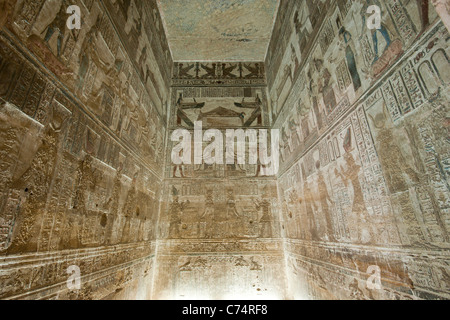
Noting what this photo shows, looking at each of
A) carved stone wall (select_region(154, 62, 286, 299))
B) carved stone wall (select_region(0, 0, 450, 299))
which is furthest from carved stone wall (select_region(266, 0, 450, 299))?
carved stone wall (select_region(154, 62, 286, 299))

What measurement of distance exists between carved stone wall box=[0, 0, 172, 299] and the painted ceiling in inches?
65.1

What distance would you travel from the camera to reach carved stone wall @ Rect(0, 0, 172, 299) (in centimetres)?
152

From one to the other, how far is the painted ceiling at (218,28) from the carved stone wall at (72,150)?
165 cm

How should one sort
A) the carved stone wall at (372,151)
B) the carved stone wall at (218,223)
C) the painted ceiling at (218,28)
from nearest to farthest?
the carved stone wall at (372,151) < the carved stone wall at (218,223) < the painted ceiling at (218,28)

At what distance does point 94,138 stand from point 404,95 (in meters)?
3.00

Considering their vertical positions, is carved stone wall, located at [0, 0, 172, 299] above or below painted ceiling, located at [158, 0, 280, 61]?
below

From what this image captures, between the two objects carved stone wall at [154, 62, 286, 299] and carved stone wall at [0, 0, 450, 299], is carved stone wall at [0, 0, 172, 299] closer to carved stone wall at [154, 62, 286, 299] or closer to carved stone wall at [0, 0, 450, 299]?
carved stone wall at [0, 0, 450, 299]

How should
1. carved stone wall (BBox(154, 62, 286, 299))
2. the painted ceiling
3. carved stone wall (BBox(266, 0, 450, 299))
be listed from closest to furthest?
carved stone wall (BBox(266, 0, 450, 299))
carved stone wall (BBox(154, 62, 286, 299))
the painted ceiling

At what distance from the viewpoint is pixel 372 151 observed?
2.04 m

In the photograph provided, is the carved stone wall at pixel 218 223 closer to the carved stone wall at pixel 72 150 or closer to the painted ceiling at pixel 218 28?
the carved stone wall at pixel 72 150

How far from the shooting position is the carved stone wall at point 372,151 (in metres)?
1.47

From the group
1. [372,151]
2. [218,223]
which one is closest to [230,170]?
[218,223]

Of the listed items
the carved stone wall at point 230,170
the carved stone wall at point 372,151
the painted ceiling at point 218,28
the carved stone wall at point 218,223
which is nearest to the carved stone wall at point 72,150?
the carved stone wall at point 230,170

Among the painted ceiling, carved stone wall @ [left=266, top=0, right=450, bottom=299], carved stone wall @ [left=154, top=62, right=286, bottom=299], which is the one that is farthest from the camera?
the painted ceiling
